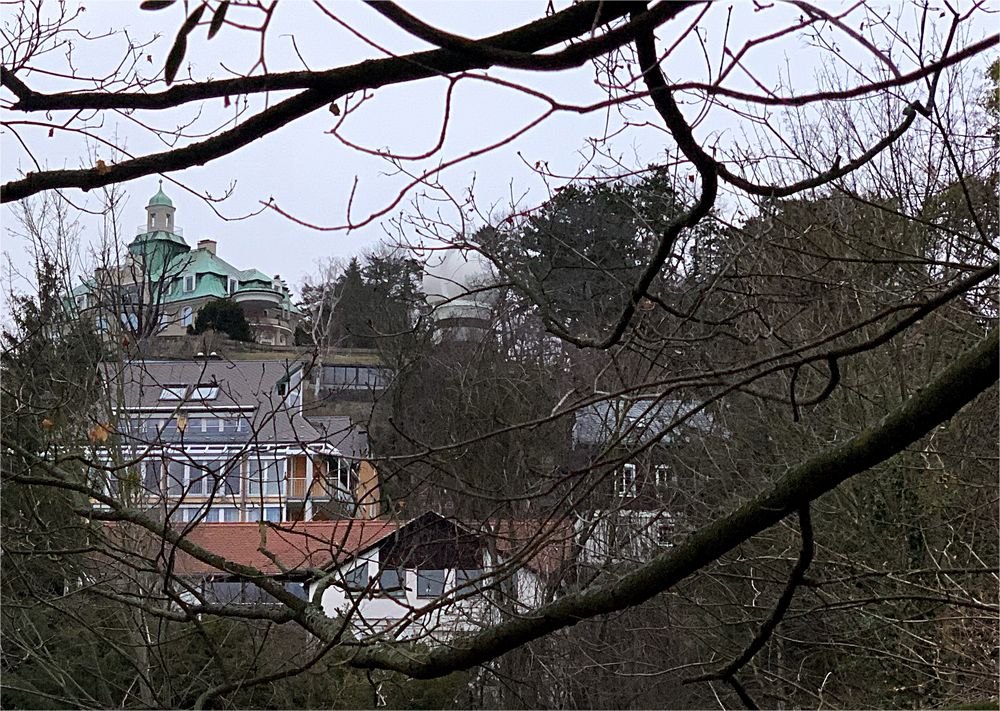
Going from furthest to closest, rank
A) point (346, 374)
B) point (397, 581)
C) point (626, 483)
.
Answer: point (397, 581) < point (346, 374) < point (626, 483)

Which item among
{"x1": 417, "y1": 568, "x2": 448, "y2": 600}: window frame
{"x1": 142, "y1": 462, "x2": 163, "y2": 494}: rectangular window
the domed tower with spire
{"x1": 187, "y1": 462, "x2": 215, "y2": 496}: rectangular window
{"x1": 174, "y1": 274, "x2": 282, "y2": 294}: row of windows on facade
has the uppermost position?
{"x1": 174, "y1": 274, "x2": 282, "y2": 294}: row of windows on facade

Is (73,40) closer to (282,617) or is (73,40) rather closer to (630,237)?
(282,617)

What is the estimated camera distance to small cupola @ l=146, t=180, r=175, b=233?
15.4ft

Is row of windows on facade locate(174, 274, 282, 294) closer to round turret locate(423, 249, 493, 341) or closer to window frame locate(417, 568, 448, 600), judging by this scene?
window frame locate(417, 568, 448, 600)

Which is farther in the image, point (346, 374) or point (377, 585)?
point (346, 374)

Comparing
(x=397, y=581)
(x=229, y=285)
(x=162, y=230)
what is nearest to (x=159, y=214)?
(x=162, y=230)

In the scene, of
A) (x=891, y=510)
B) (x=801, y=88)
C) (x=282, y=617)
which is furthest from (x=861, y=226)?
(x=282, y=617)

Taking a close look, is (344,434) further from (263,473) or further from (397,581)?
(397,581)

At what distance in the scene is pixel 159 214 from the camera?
5.00 metres

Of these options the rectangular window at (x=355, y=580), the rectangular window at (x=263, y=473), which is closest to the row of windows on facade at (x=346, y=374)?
the rectangular window at (x=263, y=473)

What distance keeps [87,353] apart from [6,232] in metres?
2.25

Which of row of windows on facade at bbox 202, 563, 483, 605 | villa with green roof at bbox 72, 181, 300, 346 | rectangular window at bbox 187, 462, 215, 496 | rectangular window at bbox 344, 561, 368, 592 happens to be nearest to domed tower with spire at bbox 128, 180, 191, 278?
villa with green roof at bbox 72, 181, 300, 346

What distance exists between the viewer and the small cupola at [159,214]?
15.4 ft

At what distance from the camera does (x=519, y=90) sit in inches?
40.7
